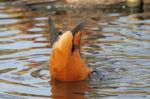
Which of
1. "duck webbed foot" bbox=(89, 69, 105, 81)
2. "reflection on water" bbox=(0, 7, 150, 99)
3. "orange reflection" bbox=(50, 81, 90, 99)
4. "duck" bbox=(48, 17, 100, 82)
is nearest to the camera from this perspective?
"orange reflection" bbox=(50, 81, 90, 99)

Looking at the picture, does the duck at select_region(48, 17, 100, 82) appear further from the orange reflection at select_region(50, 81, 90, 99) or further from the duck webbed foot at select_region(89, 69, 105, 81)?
the duck webbed foot at select_region(89, 69, 105, 81)

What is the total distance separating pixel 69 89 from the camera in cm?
732

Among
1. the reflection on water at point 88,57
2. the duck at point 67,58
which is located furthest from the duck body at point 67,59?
the reflection on water at point 88,57

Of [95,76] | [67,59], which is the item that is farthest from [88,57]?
[67,59]

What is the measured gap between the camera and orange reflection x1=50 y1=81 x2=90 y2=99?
7.02 metres

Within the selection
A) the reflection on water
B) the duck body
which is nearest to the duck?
the duck body

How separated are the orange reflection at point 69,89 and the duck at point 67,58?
76 mm

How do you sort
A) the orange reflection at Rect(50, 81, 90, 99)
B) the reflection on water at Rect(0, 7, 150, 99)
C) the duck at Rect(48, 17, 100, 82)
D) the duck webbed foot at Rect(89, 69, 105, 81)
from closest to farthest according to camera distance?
the orange reflection at Rect(50, 81, 90, 99) < the reflection on water at Rect(0, 7, 150, 99) < the duck at Rect(48, 17, 100, 82) < the duck webbed foot at Rect(89, 69, 105, 81)

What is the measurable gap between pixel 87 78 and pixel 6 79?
46.1 inches

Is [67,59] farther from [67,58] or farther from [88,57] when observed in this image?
[88,57]

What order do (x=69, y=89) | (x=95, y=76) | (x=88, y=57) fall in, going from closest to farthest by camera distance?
(x=69, y=89) < (x=95, y=76) < (x=88, y=57)

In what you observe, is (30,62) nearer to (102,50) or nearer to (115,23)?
(102,50)

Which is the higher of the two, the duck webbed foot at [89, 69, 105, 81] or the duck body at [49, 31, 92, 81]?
the duck body at [49, 31, 92, 81]

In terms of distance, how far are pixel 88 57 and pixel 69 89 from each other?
6.49 feet
